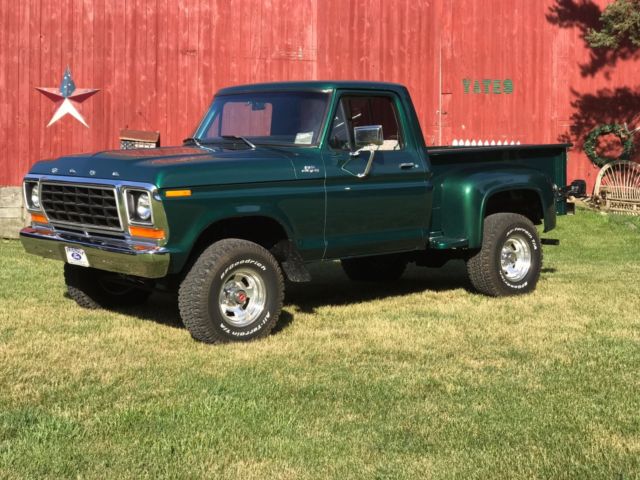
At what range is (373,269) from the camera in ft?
29.5

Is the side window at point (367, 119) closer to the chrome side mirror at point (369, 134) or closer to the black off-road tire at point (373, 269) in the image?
the chrome side mirror at point (369, 134)

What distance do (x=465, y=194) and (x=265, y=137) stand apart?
190cm

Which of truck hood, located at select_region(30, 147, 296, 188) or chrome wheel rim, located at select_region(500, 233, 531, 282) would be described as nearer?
truck hood, located at select_region(30, 147, 296, 188)

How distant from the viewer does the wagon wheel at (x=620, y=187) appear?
15.2 metres

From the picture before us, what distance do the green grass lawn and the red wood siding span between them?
7238 millimetres

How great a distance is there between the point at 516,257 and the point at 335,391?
3.95 meters

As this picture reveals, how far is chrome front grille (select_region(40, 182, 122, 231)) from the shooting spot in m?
5.96

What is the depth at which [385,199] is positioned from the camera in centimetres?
700

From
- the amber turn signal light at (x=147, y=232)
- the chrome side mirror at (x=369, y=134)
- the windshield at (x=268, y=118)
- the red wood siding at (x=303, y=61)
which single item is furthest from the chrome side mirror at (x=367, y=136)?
the red wood siding at (x=303, y=61)

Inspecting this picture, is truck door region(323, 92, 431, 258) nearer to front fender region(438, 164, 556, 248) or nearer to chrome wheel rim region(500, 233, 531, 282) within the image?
front fender region(438, 164, 556, 248)

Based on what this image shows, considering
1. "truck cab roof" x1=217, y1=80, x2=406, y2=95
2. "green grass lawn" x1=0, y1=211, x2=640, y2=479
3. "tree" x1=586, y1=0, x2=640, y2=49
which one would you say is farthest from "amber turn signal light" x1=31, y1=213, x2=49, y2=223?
"tree" x1=586, y1=0, x2=640, y2=49

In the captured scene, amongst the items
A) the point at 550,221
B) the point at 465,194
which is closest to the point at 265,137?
the point at 465,194

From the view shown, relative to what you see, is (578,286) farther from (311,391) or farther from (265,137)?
(311,391)

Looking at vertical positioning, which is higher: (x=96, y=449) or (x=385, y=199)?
(x=385, y=199)
